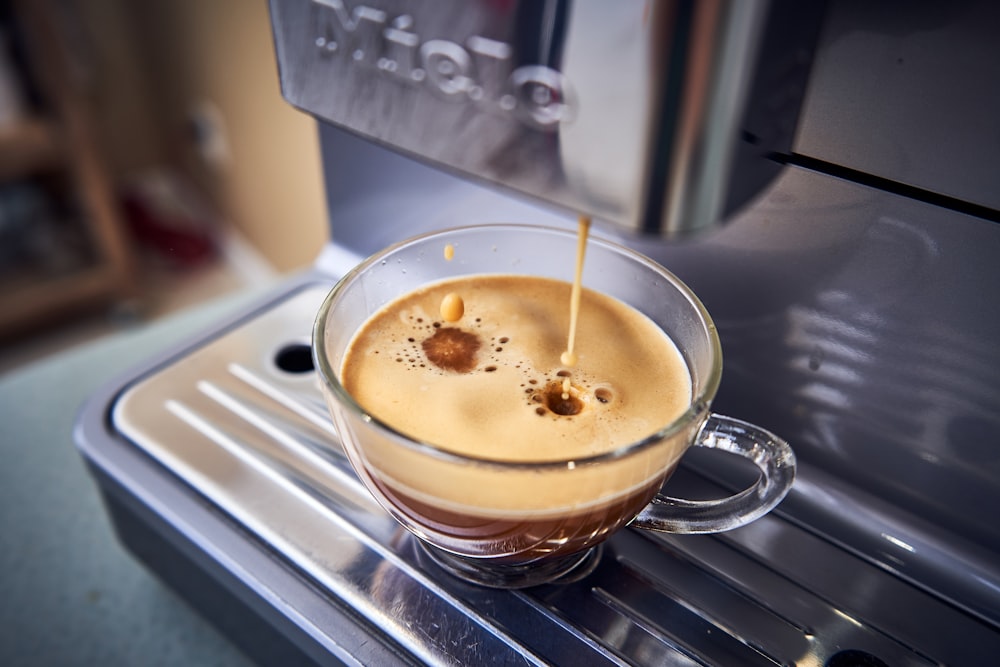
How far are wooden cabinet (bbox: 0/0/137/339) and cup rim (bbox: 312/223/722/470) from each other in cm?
115

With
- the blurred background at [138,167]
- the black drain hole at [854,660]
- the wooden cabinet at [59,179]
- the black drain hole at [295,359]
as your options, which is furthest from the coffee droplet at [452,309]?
the wooden cabinet at [59,179]

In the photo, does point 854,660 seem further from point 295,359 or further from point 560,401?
point 295,359

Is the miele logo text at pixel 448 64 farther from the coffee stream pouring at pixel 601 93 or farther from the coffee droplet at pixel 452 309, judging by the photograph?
the coffee droplet at pixel 452 309

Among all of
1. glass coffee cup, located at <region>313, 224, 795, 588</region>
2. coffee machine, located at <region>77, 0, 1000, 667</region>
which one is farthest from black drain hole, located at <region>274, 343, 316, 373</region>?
glass coffee cup, located at <region>313, 224, 795, 588</region>

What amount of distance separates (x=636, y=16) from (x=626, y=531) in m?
0.27

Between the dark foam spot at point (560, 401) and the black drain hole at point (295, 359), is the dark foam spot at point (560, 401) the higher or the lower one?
the higher one

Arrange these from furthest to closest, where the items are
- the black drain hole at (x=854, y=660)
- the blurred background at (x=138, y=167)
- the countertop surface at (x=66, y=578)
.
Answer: the blurred background at (x=138, y=167) < the countertop surface at (x=66, y=578) < the black drain hole at (x=854, y=660)

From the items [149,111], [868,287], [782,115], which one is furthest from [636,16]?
[149,111]

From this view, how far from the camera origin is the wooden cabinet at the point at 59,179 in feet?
4.27

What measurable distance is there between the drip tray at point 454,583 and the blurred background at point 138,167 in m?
0.76

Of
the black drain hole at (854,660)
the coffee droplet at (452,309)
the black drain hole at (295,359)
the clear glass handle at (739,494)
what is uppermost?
the coffee droplet at (452,309)

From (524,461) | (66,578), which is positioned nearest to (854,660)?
(524,461)

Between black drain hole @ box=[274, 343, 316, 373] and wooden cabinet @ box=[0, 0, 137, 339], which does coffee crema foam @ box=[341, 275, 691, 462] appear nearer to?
black drain hole @ box=[274, 343, 316, 373]

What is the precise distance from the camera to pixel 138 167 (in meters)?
1.74
